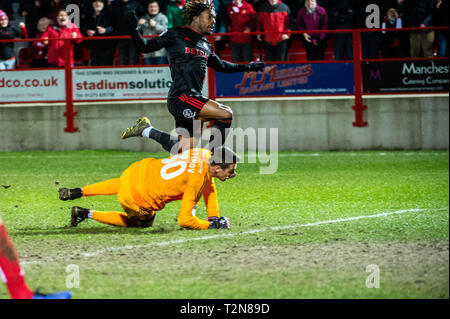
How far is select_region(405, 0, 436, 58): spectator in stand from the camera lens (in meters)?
16.3

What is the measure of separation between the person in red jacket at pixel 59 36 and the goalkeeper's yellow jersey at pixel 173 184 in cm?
996

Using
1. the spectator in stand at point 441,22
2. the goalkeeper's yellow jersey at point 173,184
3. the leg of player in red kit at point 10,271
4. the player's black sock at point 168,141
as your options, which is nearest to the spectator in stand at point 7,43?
the player's black sock at point 168,141

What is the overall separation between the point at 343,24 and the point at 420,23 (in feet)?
5.44

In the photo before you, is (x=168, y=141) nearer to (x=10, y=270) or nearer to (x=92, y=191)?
(x=92, y=191)

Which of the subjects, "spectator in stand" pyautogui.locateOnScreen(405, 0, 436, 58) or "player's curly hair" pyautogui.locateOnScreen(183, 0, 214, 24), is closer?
"player's curly hair" pyautogui.locateOnScreen(183, 0, 214, 24)

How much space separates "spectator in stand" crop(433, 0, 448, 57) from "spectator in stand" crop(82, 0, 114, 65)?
7.16m

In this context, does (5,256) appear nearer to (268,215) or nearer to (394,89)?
(268,215)

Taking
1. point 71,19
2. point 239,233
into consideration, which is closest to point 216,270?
point 239,233

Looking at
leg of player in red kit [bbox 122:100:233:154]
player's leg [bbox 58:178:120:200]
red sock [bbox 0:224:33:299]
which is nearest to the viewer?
red sock [bbox 0:224:33:299]

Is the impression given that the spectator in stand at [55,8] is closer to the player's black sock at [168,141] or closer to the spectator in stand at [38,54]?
the spectator in stand at [38,54]

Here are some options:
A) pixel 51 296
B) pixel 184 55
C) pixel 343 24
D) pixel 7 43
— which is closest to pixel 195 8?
pixel 184 55

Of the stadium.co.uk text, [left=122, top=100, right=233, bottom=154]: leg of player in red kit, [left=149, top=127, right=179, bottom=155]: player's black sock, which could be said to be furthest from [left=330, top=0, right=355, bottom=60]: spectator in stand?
[left=149, top=127, right=179, bottom=155]: player's black sock

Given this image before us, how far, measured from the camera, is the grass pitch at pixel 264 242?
525 cm

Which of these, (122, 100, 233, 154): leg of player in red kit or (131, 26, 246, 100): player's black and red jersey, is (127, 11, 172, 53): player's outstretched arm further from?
(122, 100, 233, 154): leg of player in red kit
